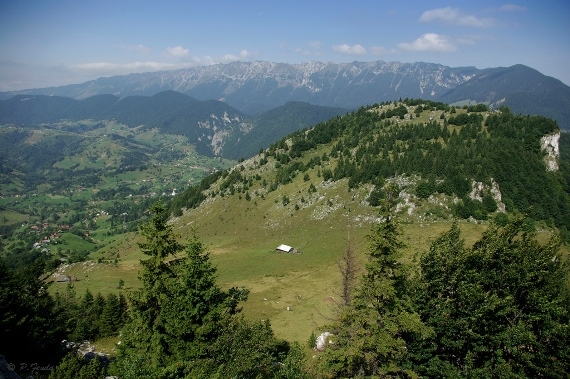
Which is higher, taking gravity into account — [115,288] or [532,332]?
[532,332]

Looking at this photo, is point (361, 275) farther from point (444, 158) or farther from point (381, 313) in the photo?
point (444, 158)

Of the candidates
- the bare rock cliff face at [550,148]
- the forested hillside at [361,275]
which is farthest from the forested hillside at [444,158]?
the bare rock cliff face at [550,148]

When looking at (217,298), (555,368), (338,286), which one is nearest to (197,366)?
(217,298)

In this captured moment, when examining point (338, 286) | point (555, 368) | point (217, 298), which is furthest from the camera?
point (338, 286)

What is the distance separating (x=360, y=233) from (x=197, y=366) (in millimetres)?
69075

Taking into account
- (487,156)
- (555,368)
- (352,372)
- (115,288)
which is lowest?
(115,288)

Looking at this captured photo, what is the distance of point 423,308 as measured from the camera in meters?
29.8

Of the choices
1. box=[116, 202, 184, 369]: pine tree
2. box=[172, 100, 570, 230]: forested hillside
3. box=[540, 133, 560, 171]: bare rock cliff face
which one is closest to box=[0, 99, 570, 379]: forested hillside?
box=[116, 202, 184, 369]: pine tree

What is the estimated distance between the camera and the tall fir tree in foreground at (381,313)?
77.6 ft

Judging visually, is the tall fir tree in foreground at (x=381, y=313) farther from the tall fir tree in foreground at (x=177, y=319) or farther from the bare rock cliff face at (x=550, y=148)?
the bare rock cliff face at (x=550, y=148)

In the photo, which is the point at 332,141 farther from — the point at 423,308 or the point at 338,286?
the point at 423,308

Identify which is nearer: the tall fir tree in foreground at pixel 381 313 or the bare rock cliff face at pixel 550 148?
the tall fir tree in foreground at pixel 381 313

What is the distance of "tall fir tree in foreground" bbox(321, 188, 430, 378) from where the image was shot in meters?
23.6

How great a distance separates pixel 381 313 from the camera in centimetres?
2480
